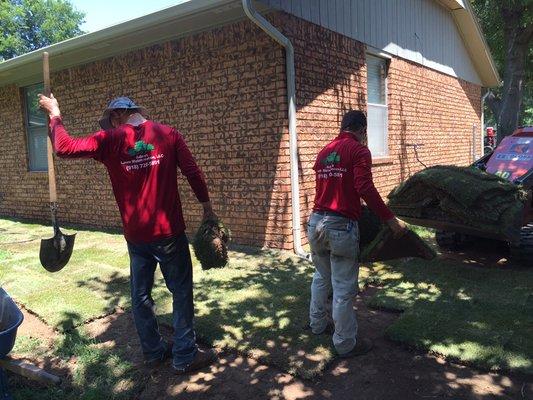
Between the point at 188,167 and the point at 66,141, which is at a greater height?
the point at 66,141

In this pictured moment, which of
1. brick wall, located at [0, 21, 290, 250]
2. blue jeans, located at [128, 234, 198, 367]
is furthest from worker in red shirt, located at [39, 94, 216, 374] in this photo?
brick wall, located at [0, 21, 290, 250]

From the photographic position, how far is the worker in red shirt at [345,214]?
3.54m

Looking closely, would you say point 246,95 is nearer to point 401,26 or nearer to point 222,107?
point 222,107

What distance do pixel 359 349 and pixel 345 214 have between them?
107 centimetres

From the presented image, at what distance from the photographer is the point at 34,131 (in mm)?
10680

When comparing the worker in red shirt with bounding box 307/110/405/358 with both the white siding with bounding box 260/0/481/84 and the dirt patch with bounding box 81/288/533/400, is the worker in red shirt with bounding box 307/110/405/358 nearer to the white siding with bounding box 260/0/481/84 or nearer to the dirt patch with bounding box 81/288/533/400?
the dirt patch with bounding box 81/288/533/400

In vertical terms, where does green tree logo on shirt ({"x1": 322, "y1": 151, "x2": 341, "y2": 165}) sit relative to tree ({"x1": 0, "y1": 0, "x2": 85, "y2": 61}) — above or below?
below

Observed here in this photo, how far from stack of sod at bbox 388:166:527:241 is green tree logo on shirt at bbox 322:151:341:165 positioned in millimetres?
2205

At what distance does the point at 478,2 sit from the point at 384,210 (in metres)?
15.2

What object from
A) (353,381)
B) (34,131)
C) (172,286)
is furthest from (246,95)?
(34,131)

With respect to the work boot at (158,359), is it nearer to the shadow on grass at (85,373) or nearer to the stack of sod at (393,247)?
the shadow on grass at (85,373)

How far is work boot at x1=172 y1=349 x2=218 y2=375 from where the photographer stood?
3.53m

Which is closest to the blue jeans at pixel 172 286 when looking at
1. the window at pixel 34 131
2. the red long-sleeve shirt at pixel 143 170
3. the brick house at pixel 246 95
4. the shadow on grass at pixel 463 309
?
the red long-sleeve shirt at pixel 143 170

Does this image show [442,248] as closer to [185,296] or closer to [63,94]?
[185,296]
